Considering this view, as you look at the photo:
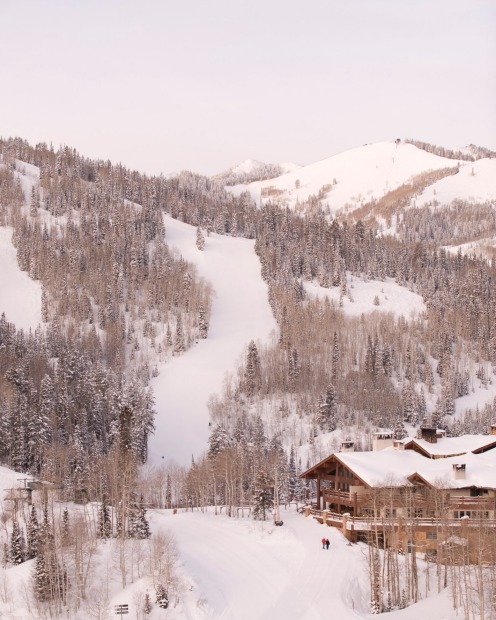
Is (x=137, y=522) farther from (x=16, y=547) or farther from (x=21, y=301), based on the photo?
(x=21, y=301)

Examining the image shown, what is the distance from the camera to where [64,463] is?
312 feet

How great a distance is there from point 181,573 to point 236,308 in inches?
5726

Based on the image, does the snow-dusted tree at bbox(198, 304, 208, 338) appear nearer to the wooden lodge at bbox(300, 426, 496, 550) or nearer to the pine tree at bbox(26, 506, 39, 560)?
the wooden lodge at bbox(300, 426, 496, 550)

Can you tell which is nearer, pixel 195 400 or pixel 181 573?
pixel 181 573

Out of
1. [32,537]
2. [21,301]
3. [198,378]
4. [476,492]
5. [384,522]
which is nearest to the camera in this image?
[32,537]

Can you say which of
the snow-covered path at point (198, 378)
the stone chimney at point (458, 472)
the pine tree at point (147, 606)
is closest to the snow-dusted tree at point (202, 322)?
the snow-covered path at point (198, 378)

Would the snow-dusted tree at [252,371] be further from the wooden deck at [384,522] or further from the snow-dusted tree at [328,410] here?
the wooden deck at [384,522]

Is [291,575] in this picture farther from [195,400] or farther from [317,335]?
[317,335]

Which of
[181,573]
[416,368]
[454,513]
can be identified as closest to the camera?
[181,573]

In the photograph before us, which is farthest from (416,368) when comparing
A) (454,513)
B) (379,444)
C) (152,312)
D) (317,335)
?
(454,513)

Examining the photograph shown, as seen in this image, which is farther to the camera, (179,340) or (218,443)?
(179,340)

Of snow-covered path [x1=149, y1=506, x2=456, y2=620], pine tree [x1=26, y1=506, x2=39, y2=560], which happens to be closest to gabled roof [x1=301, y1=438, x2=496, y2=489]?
snow-covered path [x1=149, y1=506, x2=456, y2=620]

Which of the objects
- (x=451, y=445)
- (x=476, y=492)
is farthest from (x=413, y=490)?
(x=451, y=445)

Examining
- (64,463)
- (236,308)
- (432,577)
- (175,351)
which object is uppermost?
(236,308)
